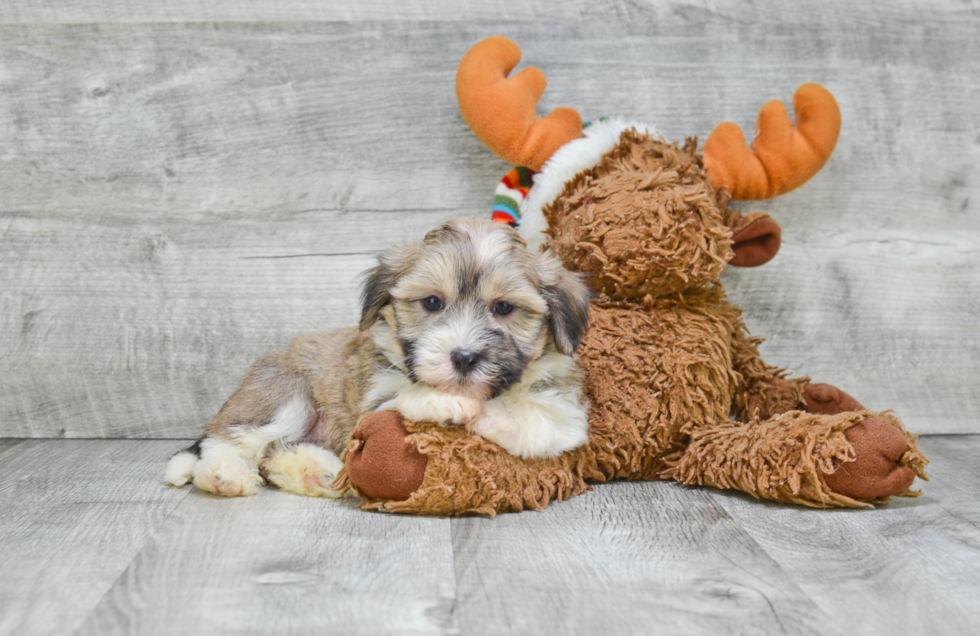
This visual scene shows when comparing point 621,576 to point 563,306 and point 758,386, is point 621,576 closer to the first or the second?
point 563,306

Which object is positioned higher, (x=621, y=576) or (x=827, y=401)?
(x=827, y=401)

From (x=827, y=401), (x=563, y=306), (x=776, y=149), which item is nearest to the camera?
(x=563, y=306)

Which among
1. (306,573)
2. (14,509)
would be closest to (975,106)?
(306,573)

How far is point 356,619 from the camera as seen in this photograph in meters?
1.54

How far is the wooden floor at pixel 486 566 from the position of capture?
1556mm

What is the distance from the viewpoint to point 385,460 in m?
2.14

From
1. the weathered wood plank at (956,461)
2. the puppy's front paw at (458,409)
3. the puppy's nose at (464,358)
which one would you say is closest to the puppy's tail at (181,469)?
the puppy's front paw at (458,409)

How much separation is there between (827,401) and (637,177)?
3.39 ft

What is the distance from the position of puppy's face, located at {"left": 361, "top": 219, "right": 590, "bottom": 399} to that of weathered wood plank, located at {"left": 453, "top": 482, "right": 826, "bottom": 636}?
428 millimetres

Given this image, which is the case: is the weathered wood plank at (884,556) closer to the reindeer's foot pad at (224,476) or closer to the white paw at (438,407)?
the white paw at (438,407)

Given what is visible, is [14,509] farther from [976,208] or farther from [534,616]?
[976,208]

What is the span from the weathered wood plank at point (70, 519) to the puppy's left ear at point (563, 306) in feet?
4.04

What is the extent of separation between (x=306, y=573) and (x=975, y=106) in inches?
128

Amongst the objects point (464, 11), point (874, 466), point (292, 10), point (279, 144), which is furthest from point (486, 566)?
point (292, 10)
